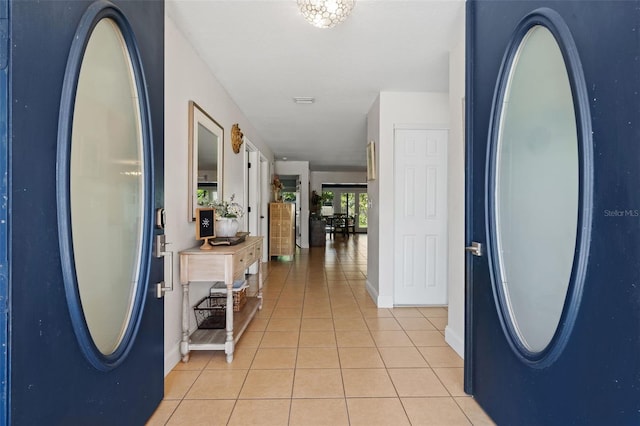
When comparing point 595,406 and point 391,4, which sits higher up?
point 391,4

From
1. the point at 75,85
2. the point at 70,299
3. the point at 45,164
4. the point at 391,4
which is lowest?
the point at 70,299

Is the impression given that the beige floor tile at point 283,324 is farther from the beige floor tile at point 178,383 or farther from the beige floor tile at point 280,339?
the beige floor tile at point 178,383

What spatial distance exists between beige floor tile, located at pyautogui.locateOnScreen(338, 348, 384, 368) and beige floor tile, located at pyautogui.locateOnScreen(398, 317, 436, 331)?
662 mm

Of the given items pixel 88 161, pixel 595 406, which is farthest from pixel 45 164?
pixel 595 406

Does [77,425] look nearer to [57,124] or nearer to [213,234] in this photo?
[57,124]

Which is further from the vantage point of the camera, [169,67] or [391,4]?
[169,67]

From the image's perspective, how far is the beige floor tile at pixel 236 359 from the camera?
7.65 feet

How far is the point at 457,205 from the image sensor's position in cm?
261

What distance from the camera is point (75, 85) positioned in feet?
3.63

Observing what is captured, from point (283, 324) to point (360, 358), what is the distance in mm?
994

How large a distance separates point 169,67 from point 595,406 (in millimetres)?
2780

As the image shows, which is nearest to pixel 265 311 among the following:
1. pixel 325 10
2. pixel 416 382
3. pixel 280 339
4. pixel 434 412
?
pixel 280 339

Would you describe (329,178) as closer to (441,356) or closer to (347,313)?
(347,313)

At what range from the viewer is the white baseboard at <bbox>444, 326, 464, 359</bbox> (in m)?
2.51
